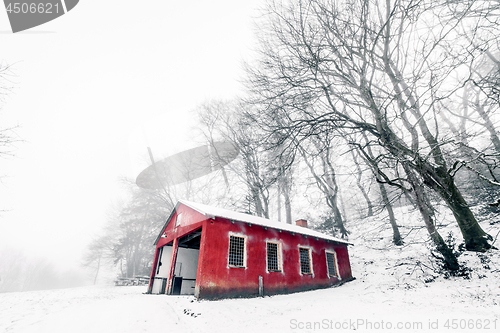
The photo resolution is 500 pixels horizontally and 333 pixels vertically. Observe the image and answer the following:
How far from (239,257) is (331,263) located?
7195 mm

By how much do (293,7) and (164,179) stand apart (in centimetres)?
1955

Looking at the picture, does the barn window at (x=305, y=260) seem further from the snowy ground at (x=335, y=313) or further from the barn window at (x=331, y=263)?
the snowy ground at (x=335, y=313)

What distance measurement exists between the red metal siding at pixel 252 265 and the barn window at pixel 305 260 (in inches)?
10.3

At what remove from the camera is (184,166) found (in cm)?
2325

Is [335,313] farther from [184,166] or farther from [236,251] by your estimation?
[184,166]

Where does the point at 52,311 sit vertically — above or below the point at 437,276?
below

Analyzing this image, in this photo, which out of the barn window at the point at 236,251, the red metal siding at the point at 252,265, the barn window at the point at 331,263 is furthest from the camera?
the barn window at the point at 331,263

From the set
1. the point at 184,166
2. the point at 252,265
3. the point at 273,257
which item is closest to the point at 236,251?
the point at 252,265

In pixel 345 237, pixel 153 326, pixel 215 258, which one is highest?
pixel 345 237

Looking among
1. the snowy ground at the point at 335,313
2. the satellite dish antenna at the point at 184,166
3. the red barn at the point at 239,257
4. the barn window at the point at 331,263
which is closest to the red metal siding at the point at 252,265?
the red barn at the point at 239,257

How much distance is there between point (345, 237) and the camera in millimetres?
18547

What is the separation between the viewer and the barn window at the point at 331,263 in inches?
562

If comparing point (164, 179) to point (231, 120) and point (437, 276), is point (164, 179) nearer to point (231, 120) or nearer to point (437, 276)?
point (231, 120)

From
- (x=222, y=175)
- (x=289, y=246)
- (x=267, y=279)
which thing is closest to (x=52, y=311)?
(x=267, y=279)
